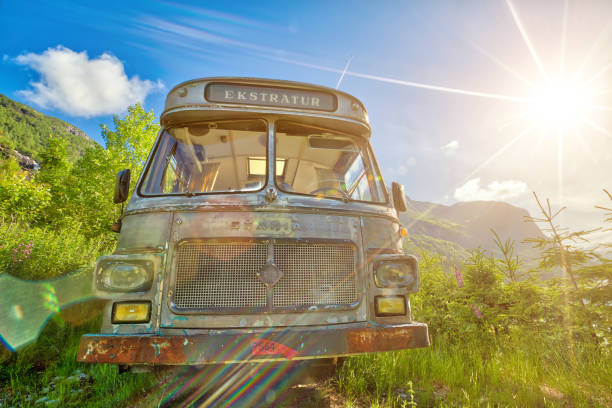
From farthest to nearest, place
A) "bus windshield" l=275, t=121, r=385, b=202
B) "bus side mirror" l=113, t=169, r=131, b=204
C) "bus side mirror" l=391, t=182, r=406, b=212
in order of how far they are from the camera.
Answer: "bus side mirror" l=391, t=182, r=406, b=212
"bus windshield" l=275, t=121, r=385, b=202
"bus side mirror" l=113, t=169, r=131, b=204

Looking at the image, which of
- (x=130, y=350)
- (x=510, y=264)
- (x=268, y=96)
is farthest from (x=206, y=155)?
(x=510, y=264)

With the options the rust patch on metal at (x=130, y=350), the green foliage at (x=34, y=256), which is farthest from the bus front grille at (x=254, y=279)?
the green foliage at (x=34, y=256)

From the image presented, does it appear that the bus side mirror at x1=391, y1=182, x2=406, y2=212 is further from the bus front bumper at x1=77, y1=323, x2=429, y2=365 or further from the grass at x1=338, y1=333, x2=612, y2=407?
the grass at x1=338, y1=333, x2=612, y2=407

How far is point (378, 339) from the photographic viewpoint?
2.39 metres

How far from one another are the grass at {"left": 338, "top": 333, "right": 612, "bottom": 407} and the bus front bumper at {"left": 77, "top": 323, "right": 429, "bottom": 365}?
788mm

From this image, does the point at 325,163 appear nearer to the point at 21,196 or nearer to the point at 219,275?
the point at 219,275

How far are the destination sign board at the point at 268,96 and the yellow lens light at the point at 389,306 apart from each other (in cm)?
199

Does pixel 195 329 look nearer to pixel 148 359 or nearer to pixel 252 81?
pixel 148 359

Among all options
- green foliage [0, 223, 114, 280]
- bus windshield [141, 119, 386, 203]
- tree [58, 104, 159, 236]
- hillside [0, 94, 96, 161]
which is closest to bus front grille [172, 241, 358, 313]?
bus windshield [141, 119, 386, 203]

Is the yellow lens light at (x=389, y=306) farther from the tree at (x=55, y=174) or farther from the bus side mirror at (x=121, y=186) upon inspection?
the tree at (x=55, y=174)

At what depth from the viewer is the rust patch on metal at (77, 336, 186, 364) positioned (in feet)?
6.97

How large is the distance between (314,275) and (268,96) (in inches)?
73.6

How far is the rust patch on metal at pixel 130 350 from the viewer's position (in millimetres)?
2123

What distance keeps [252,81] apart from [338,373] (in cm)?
321
